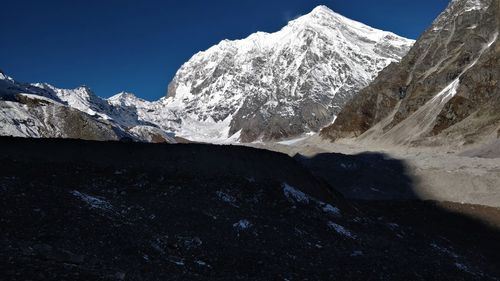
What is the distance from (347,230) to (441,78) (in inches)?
3513

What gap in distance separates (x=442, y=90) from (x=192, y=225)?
301 feet

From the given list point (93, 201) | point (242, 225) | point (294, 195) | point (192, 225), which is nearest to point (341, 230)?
point (294, 195)

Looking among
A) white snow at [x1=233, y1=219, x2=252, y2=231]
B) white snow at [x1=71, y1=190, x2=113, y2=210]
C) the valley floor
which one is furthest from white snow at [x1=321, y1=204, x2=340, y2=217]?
the valley floor

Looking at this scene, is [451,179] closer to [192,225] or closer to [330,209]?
[330,209]

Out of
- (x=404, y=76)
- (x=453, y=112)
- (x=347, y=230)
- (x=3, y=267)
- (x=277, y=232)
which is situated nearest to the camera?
(x=3, y=267)

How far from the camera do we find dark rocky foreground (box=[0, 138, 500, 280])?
13734 mm

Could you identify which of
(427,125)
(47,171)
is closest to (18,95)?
(427,125)

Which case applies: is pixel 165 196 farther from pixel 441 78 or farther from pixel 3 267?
pixel 441 78

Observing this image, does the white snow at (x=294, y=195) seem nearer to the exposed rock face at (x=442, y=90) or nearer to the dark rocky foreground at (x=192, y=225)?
the dark rocky foreground at (x=192, y=225)

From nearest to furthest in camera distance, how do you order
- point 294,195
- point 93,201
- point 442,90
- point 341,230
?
point 93,201 < point 341,230 < point 294,195 < point 442,90

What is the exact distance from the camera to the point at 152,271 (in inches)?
→ 527

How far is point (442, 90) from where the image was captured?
102000 millimetres

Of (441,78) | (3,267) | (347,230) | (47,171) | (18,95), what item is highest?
(18,95)

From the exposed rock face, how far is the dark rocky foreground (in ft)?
186
